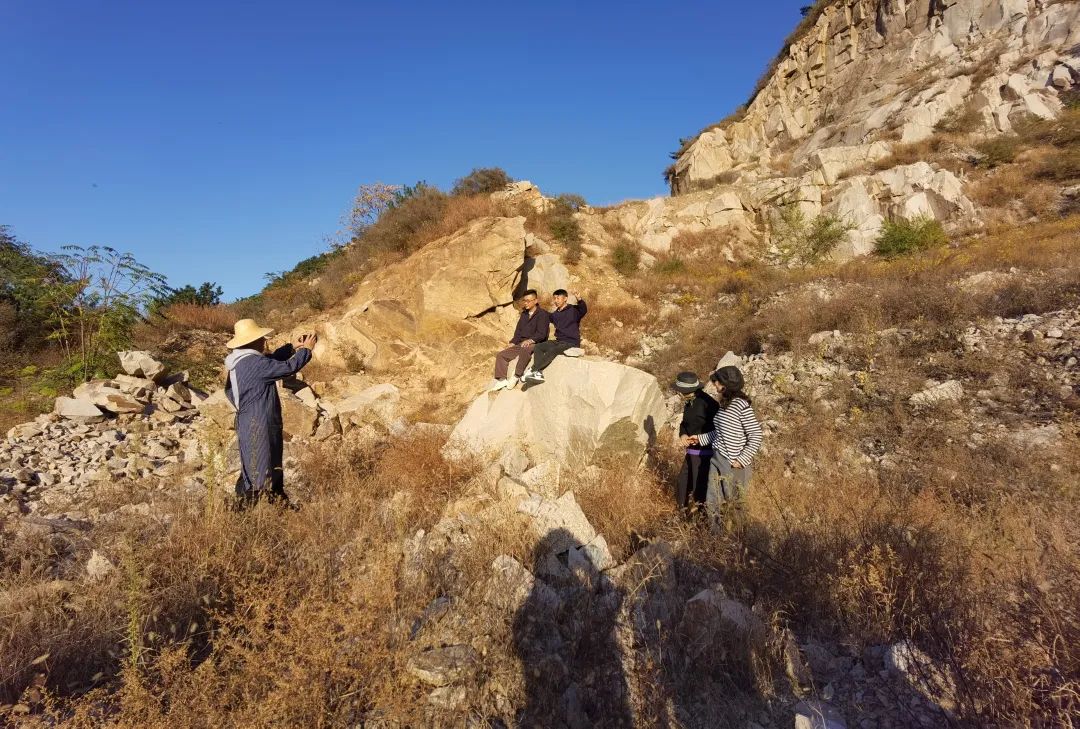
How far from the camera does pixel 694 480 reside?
13.4 ft

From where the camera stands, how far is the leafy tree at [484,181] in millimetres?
15398

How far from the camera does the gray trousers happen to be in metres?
3.70

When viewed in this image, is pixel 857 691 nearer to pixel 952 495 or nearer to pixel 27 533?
pixel 952 495

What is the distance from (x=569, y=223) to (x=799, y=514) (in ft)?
41.2

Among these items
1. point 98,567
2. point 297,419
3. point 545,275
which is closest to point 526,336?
point 297,419

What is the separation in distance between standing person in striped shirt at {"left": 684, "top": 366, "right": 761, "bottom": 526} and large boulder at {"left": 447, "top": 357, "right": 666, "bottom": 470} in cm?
124

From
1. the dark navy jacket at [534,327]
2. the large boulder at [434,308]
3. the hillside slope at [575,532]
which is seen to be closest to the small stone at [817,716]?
the hillside slope at [575,532]

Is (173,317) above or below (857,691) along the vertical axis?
above

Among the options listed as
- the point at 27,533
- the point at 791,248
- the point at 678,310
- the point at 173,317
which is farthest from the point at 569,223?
the point at 27,533

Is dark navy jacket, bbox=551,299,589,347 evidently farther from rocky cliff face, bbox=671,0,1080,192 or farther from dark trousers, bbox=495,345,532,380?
rocky cliff face, bbox=671,0,1080,192

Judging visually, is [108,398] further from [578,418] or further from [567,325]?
[578,418]

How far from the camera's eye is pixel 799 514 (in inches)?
153

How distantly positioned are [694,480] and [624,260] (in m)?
11.8

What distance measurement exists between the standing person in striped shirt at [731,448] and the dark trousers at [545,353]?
2.22 metres
